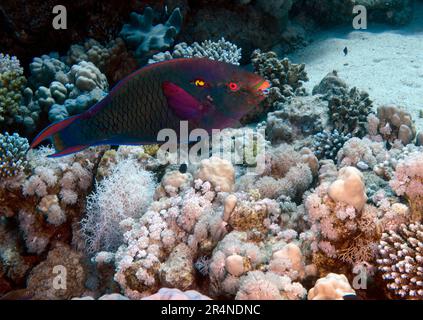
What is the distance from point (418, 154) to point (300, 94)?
3.51m

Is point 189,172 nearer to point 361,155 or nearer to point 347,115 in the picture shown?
point 361,155

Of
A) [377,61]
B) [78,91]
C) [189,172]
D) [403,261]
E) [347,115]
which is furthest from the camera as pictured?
[377,61]

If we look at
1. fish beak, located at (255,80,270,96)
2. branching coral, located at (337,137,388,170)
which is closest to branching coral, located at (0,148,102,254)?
fish beak, located at (255,80,270,96)

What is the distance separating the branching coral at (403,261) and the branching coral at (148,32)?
4791 mm

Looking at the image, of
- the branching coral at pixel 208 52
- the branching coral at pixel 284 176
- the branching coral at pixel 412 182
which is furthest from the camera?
the branching coral at pixel 208 52

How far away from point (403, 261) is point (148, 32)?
218 inches

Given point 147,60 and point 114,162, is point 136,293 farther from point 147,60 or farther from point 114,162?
point 147,60

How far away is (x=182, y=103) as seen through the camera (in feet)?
6.50

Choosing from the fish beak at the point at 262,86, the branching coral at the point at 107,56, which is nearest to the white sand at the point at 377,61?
the branching coral at the point at 107,56

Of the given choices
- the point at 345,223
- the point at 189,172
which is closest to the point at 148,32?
the point at 189,172

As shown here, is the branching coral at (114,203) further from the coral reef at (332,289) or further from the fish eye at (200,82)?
the coral reef at (332,289)

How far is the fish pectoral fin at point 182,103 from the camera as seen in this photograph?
1950mm

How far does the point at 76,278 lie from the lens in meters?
3.69
